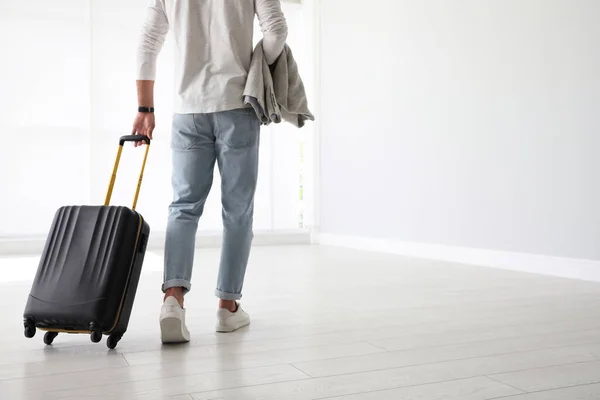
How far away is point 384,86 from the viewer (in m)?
5.20

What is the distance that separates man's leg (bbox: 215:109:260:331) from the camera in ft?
6.37

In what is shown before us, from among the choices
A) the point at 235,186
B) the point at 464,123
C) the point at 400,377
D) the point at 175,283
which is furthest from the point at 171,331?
the point at 464,123

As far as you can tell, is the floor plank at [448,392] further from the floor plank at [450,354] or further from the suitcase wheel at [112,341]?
the suitcase wheel at [112,341]

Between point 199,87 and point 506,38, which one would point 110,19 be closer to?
point 506,38

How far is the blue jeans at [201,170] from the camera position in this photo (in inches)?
76.0

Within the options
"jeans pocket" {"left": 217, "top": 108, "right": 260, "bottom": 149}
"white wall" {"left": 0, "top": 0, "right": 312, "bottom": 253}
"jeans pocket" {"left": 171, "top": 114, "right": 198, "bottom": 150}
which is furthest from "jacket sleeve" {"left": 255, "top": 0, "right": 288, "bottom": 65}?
"white wall" {"left": 0, "top": 0, "right": 312, "bottom": 253}

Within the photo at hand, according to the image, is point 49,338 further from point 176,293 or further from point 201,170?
point 201,170

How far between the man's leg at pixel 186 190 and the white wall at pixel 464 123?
2.29 meters

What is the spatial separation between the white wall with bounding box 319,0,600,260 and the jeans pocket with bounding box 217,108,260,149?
2.19 meters

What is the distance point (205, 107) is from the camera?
193 cm

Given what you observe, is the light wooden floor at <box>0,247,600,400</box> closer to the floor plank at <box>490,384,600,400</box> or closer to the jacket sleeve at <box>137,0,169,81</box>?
the floor plank at <box>490,384,600,400</box>

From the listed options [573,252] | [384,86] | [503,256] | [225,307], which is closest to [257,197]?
[384,86]

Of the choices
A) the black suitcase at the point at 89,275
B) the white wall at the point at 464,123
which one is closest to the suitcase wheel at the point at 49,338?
the black suitcase at the point at 89,275

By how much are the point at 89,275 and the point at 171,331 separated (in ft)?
0.91
